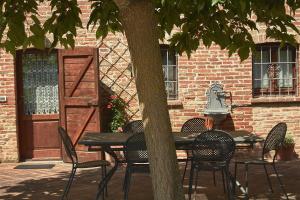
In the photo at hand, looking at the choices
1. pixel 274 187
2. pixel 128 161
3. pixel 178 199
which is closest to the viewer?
pixel 178 199

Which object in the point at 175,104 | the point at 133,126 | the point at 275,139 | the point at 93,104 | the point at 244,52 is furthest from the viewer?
the point at 175,104

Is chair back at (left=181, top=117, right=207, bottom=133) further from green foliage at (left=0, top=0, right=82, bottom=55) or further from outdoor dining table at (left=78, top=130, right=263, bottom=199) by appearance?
green foliage at (left=0, top=0, right=82, bottom=55)

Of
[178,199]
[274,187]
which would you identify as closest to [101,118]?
[274,187]

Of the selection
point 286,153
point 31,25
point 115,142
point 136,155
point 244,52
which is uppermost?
point 31,25

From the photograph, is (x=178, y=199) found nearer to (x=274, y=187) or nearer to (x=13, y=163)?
(x=274, y=187)

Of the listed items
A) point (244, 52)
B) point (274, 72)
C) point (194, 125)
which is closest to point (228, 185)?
point (244, 52)

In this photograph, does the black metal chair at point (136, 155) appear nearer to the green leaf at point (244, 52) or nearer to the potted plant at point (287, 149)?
the green leaf at point (244, 52)

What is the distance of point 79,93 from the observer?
970cm

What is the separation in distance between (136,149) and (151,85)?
242 cm

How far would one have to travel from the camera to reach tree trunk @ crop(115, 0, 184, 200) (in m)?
3.59

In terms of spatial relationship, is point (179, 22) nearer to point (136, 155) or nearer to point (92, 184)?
point (136, 155)

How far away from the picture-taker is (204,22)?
571 cm

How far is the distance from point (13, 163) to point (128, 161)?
4.89 metres

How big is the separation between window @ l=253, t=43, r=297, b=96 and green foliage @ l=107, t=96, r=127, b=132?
267 cm
